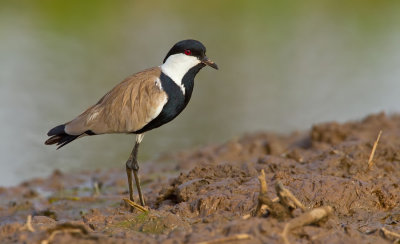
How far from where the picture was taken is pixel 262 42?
54.5ft

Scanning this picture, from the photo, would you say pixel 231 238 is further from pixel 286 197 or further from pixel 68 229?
pixel 68 229

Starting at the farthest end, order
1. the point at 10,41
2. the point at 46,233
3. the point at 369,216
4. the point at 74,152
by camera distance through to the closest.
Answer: the point at 10,41
the point at 74,152
the point at 369,216
the point at 46,233

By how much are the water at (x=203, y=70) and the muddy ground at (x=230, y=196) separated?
1330mm

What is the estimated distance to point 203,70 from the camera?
14.1 metres

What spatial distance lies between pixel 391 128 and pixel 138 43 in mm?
8505

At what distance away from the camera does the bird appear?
560cm

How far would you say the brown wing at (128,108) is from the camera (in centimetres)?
560

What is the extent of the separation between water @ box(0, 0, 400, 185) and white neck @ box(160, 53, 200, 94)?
377cm

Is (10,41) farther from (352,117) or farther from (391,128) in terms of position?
(391,128)

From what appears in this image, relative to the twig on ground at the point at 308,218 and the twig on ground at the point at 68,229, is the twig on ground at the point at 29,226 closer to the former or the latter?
the twig on ground at the point at 68,229

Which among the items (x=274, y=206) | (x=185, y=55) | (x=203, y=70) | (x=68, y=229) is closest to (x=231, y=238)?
(x=274, y=206)

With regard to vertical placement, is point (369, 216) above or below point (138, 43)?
below

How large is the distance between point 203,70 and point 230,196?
935 centimetres

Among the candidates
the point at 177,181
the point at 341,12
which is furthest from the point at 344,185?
the point at 341,12
